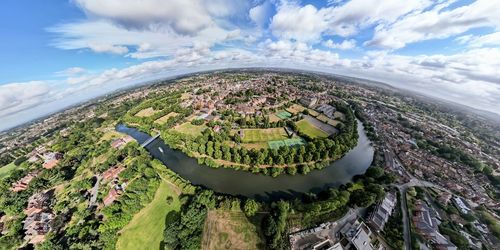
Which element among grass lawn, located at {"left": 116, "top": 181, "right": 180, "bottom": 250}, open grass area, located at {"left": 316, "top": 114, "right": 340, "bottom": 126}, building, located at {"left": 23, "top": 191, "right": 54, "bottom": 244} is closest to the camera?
grass lawn, located at {"left": 116, "top": 181, "right": 180, "bottom": 250}

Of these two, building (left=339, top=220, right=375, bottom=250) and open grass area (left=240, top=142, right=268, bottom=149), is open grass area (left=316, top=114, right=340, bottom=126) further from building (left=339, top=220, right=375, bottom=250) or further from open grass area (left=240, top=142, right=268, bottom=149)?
building (left=339, top=220, right=375, bottom=250)

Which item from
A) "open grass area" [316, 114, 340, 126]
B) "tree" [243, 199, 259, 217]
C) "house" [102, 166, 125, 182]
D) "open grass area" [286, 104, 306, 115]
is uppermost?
"open grass area" [286, 104, 306, 115]

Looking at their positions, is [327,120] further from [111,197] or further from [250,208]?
[111,197]

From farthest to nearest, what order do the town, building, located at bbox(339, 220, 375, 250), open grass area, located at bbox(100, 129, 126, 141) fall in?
open grass area, located at bbox(100, 129, 126, 141), the town, building, located at bbox(339, 220, 375, 250)

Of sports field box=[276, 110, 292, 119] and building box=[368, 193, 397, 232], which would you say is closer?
building box=[368, 193, 397, 232]

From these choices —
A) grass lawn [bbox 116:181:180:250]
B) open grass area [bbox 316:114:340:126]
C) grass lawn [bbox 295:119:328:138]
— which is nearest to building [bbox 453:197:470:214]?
grass lawn [bbox 295:119:328:138]

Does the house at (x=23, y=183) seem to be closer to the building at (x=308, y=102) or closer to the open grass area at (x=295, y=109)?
the open grass area at (x=295, y=109)

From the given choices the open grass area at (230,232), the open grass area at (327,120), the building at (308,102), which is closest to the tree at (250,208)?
the open grass area at (230,232)

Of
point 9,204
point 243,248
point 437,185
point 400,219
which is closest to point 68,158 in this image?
point 9,204
